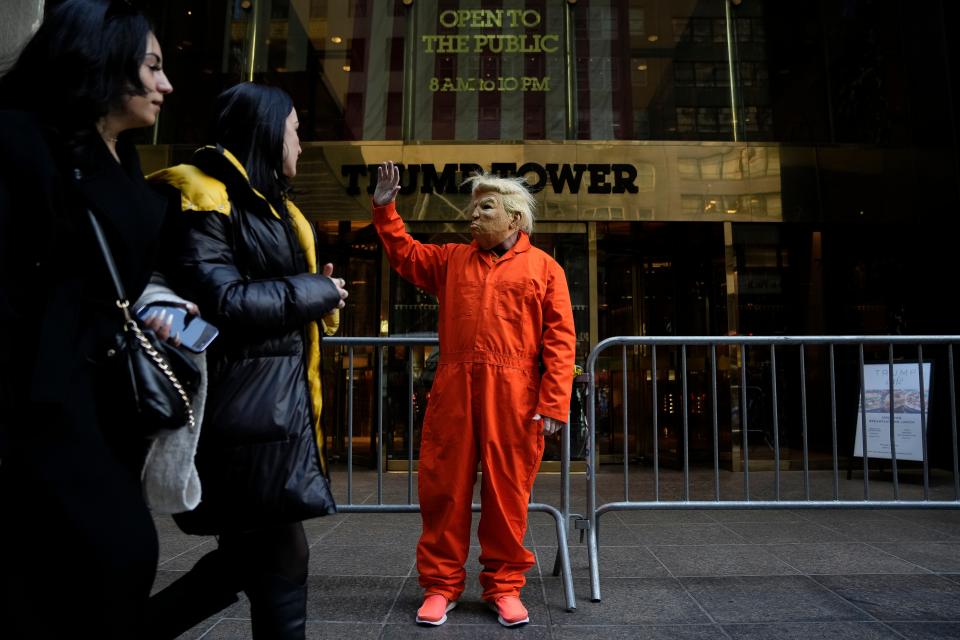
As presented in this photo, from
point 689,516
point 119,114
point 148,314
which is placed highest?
point 119,114

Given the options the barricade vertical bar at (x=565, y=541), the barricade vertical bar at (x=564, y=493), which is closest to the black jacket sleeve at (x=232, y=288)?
the barricade vertical bar at (x=565, y=541)

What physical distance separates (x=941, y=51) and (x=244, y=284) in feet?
32.5

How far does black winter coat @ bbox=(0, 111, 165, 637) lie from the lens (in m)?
1.24

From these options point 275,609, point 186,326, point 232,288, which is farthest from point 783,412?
point 186,326

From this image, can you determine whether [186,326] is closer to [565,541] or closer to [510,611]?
[510,611]

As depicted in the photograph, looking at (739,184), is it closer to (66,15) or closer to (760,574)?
(760,574)

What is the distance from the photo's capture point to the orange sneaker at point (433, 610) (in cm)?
299

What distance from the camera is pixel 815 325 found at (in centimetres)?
904

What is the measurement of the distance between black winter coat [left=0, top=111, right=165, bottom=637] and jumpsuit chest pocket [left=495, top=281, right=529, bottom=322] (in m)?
1.99

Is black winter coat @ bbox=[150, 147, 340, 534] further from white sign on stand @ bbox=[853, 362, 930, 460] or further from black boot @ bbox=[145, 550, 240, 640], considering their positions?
white sign on stand @ bbox=[853, 362, 930, 460]

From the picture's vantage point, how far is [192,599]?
192 cm

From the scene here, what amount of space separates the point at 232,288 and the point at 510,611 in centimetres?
198

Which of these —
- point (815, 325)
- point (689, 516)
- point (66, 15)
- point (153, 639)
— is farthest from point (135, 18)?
point (815, 325)

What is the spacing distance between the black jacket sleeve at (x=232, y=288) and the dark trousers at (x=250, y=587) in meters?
0.60
